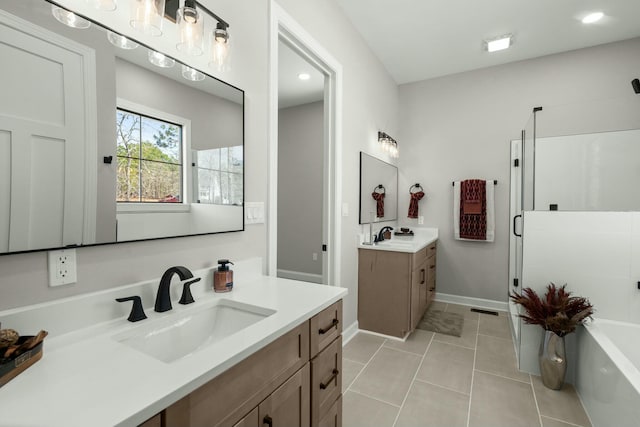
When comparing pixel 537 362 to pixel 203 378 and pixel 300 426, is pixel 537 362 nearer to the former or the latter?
pixel 300 426

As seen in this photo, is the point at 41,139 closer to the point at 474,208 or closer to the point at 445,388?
the point at 445,388

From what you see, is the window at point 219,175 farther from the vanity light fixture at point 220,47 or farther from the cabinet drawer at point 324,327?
the cabinet drawer at point 324,327

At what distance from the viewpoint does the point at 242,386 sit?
0.90 metres

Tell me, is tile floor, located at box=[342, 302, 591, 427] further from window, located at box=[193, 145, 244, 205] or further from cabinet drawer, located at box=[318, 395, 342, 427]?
window, located at box=[193, 145, 244, 205]

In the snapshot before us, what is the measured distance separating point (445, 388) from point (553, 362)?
2.44ft

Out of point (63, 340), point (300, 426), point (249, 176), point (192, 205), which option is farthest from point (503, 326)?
point (63, 340)

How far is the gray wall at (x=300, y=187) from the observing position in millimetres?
4562

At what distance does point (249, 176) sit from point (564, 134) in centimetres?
227

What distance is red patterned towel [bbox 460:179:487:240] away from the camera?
3627mm

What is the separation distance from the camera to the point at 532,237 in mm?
2293

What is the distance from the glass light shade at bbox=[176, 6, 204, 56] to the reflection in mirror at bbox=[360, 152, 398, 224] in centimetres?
200

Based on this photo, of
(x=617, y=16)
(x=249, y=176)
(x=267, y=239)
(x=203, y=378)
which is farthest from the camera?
(x=617, y=16)

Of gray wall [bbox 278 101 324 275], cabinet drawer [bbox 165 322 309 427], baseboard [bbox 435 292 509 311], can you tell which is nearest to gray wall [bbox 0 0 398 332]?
cabinet drawer [bbox 165 322 309 427]

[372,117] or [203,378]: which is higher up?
[372,117]
